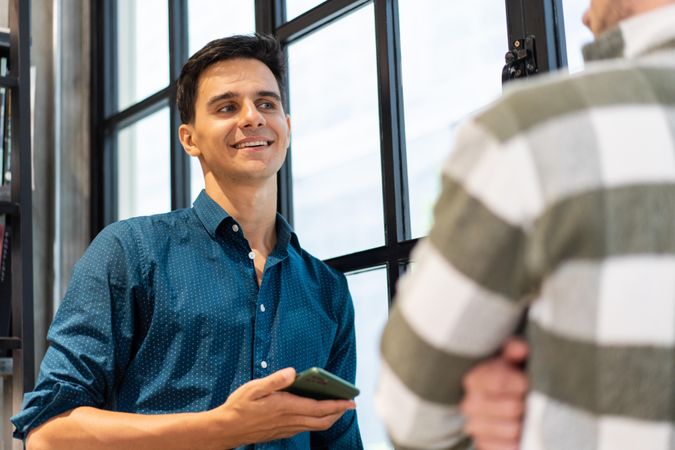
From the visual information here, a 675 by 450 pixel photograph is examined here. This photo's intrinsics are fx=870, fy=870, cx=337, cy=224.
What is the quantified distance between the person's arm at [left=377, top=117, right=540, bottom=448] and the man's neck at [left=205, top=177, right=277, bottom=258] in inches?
52.9

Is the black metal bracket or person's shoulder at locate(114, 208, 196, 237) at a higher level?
the black metal bracket

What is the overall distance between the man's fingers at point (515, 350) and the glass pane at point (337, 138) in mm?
1673

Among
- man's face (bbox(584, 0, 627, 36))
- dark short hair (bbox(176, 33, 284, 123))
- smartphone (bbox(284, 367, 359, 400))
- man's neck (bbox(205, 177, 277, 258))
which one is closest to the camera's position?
man's face (bbox(584, 0, 627, 36))

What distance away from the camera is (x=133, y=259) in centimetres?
184

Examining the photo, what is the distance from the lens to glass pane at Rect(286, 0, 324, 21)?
2691 mm

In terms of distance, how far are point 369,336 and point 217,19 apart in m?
1.39

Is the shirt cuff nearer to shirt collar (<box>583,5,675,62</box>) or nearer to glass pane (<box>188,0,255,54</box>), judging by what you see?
shirt collar (<box>583,5,675,62</box>)

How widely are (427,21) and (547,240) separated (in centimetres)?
177

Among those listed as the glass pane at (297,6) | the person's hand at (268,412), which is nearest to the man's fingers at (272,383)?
the person's hand at (268,412)

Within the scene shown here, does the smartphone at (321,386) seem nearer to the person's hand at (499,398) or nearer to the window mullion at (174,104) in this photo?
the person's hand at (499,398)

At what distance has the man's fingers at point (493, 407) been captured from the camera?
0.66 m

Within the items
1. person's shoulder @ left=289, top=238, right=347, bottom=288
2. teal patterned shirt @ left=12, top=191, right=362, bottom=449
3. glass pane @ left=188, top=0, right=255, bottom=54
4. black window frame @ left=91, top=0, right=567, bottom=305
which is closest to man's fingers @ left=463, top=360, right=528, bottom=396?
teal patterned shirt @ left=12, top=191, right=362, bottom=449

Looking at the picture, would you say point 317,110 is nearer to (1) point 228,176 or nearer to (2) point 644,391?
(1) point 228,176

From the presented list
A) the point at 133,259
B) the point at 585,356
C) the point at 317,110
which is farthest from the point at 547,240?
the point at 317,110
